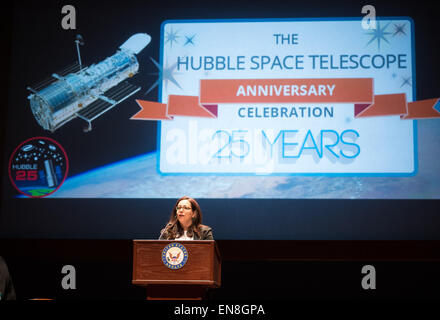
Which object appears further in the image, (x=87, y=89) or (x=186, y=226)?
(x=87, y=89)

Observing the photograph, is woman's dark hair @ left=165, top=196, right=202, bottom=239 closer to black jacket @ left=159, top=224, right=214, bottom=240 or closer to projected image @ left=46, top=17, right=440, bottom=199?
black jacket @ left=159, top=224, right=214, bottom=240

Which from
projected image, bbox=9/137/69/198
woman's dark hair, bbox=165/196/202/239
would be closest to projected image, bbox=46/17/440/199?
projected image, bbox=9/137/69/198

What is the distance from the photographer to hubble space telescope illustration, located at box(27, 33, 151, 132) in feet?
15.6

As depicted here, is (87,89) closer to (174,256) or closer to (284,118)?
(284,118)

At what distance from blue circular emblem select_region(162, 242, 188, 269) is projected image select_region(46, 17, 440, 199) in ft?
4.83

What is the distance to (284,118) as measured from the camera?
4.62m

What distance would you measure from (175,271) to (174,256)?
0.27 feet

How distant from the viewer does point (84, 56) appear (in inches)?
190

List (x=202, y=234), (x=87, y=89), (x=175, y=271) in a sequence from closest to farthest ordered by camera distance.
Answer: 1. (x=175, y=271)
2. (x=202, y=234)
3. (x=87, y=89)

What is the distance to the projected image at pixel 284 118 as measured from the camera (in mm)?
4523

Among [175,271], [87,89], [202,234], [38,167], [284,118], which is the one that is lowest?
[175,271]

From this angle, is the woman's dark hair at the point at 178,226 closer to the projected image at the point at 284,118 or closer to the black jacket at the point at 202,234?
the black jacket at the point at 202,234

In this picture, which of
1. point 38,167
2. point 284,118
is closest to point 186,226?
point 284,118
